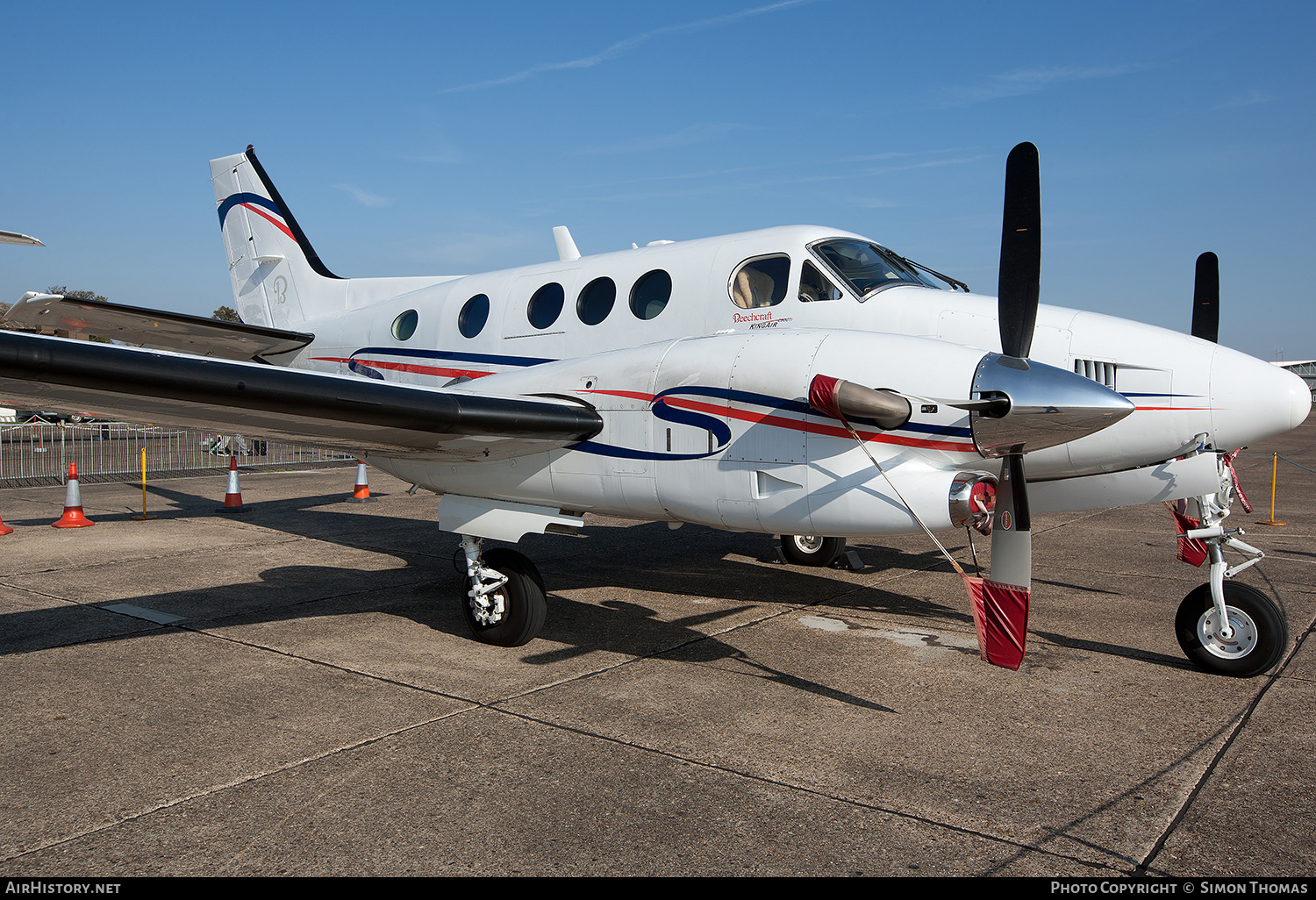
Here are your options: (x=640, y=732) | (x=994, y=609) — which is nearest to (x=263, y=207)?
(x=640, y=732)

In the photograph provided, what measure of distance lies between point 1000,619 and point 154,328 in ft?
27.9

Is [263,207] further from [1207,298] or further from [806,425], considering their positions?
[1207,298]

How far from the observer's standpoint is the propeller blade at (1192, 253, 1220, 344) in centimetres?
622

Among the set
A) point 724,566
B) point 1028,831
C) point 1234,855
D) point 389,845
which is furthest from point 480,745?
point 724,566

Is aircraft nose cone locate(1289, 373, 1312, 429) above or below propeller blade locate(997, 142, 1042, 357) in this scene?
below

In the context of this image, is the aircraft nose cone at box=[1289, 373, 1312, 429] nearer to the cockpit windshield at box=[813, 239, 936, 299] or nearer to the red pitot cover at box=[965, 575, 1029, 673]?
the red pitot cover at box=[965, 575, 1029, 673]

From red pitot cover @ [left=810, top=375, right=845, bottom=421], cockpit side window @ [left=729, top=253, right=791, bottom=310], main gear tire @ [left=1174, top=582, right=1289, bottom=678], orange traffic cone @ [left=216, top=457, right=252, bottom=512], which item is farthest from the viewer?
orange traffic cone @ [left=216, top=457, right=252, bottom=512]

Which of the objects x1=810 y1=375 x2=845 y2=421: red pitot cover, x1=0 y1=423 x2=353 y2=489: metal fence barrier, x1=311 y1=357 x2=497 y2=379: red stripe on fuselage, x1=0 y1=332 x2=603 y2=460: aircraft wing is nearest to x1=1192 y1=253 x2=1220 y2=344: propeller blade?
x1=810 y1=375 x2=845 y2=421: red pitot cover

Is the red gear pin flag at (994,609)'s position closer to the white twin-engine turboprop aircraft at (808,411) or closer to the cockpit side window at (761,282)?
the white twin-engine turboprop aircraft at (808,411)

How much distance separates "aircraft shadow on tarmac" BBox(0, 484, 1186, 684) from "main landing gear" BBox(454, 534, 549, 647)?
0.14 m

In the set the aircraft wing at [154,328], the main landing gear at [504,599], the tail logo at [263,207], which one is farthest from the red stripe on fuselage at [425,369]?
the tail logo at [263,207]

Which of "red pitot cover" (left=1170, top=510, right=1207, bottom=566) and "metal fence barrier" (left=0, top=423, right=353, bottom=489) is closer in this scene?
"red pitot cover" (left=1170, top=510, right=1207, bottom=566)

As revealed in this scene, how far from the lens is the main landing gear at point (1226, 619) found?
202 inches

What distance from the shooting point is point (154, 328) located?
884cm
